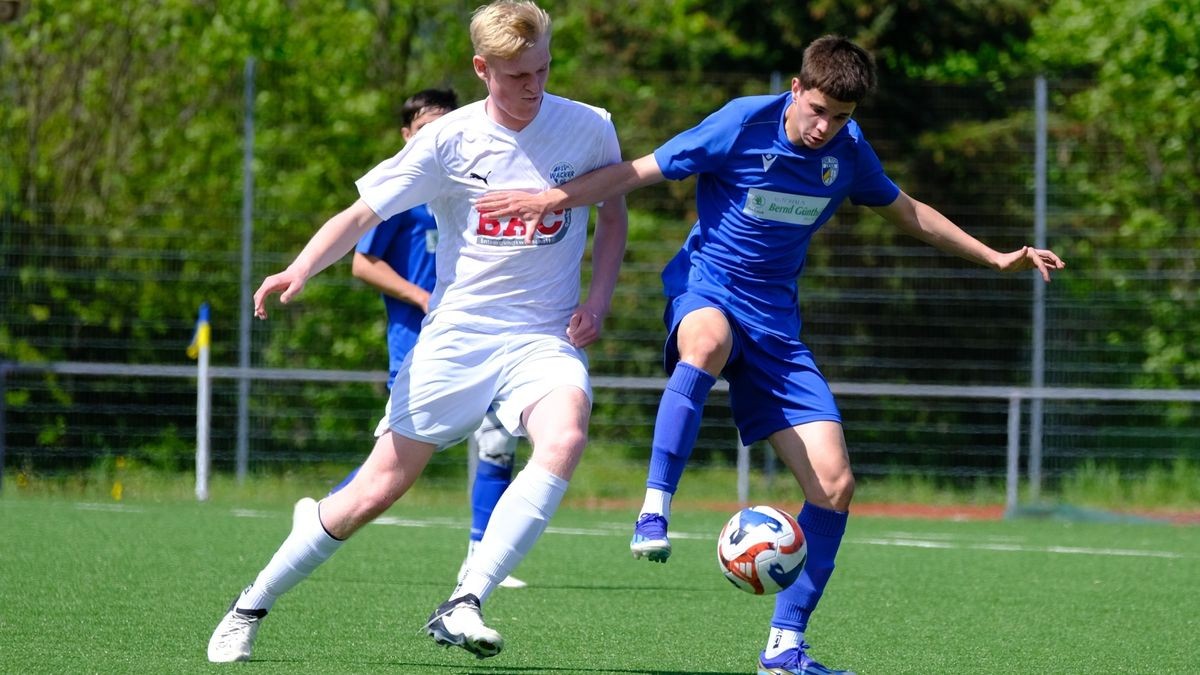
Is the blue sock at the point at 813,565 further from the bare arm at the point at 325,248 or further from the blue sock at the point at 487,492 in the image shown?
the blue sock at the point at 487,492

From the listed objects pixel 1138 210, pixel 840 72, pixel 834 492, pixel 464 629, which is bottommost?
pixel 464 629

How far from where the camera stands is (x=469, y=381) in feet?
15.5

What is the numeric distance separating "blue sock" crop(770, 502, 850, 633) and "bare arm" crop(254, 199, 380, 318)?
158 cm

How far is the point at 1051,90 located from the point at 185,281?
23.4 ft

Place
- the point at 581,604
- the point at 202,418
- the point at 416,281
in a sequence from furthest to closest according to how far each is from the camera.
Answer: the point at 202,418 → the point at 416,281 → the point at 581,604

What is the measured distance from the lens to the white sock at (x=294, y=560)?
4867 millimetres

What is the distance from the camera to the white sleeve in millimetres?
4750

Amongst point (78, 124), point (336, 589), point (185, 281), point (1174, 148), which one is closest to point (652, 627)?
point (336, 589)

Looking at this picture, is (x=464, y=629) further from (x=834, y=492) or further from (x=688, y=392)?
(x=834, y=492)

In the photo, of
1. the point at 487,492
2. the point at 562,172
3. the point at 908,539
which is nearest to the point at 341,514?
the point at 562,172

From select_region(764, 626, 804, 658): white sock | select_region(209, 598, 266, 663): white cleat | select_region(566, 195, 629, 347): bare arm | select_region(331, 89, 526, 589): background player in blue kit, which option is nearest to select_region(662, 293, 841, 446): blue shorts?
select_region(566, 195, 629, 347): bare arm

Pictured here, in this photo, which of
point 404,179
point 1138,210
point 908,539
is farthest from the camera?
point 1138,210

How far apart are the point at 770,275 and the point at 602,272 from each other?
0.53 metres

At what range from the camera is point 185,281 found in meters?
13.2
